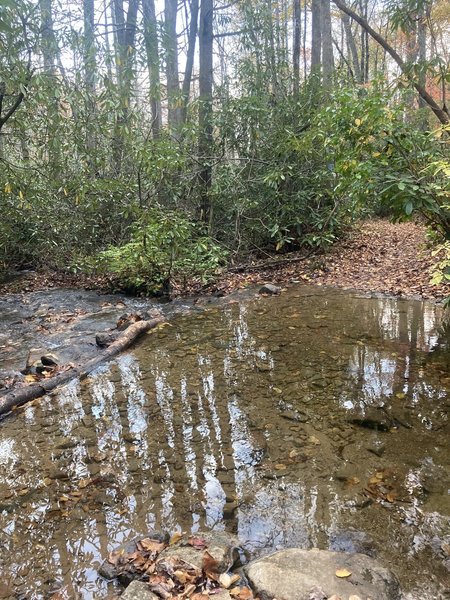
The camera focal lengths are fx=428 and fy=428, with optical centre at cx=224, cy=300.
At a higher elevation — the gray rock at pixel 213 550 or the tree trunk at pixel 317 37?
the tree trunk at pixel 317 37

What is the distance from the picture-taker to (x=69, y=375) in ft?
17.2

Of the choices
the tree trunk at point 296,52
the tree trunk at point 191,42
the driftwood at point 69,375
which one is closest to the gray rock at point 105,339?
the driftwood at point 69,375

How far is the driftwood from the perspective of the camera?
4.51m

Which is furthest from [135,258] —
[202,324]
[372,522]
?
[372,522]

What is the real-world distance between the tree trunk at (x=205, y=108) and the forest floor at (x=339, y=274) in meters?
2.06

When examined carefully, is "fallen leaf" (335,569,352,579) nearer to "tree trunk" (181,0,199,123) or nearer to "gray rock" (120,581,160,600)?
"gray rock" (120,581,160,600)

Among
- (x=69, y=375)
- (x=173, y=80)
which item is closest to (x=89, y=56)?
(x=69, y=375)

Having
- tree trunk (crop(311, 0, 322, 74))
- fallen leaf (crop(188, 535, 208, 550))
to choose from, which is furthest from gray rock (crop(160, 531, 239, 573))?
tree trunk (crop(311, 0, 322, 74))

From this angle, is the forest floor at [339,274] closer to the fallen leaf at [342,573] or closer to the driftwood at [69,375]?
the driftwood at [69,375]

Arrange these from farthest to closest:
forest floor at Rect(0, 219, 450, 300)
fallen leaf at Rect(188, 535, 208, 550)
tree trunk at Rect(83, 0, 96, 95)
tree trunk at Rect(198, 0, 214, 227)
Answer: tree trunk at Rect(198, 0, 214, 227) < forest floor at Rect(0, 219, 450, 300) < tree trunk at Rect(83, 0, 96, 95) < fallen leaf at Rect(188, 535, 208, 550)

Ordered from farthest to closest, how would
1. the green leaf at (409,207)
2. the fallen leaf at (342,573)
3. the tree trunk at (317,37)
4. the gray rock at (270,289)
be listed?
the tree trunk at (317,37) < the gray rock at (270,289) < the green leaf at (409,207) < the fallen leaf at (342,573)

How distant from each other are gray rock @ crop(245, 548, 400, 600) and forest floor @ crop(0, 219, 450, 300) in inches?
246

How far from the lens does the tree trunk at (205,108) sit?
36.5 ft

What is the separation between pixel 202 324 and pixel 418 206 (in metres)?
3.94
